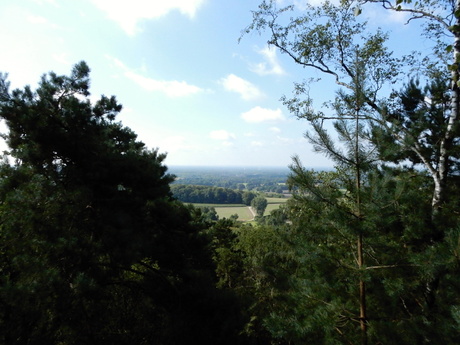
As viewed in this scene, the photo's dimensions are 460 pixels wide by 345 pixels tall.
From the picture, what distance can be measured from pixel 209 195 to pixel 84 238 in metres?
67.6

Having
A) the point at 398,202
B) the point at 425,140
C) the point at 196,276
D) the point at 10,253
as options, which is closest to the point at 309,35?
the point at 425,140

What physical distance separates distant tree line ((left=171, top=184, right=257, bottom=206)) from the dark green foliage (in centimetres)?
5816

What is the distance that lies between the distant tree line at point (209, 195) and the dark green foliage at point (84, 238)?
2290 inches

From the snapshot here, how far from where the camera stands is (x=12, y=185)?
4.55 metres

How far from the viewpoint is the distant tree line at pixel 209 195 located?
6687 centimetres

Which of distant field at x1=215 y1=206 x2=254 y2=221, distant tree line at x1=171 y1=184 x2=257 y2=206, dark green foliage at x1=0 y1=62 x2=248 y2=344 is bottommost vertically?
distant field at x1=215 y1=206 x2=254 y2=221

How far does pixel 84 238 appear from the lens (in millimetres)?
4723

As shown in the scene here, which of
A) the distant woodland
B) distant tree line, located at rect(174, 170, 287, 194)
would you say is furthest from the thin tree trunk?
distant tree line, located at rect(174, 170, 287, 194)

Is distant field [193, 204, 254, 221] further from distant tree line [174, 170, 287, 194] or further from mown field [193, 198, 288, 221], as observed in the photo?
distant tree line [174, 170, 287, 194]

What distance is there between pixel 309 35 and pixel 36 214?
289 inches

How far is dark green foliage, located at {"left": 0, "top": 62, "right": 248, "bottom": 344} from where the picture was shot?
401cm

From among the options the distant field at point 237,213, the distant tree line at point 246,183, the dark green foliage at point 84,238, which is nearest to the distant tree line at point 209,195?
the distant field at point 237,213

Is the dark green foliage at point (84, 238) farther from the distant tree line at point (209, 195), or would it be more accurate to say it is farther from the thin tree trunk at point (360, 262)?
the distant tree line at point (209, 195)

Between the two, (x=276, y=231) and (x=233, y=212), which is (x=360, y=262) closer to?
(x=276, y=231)
